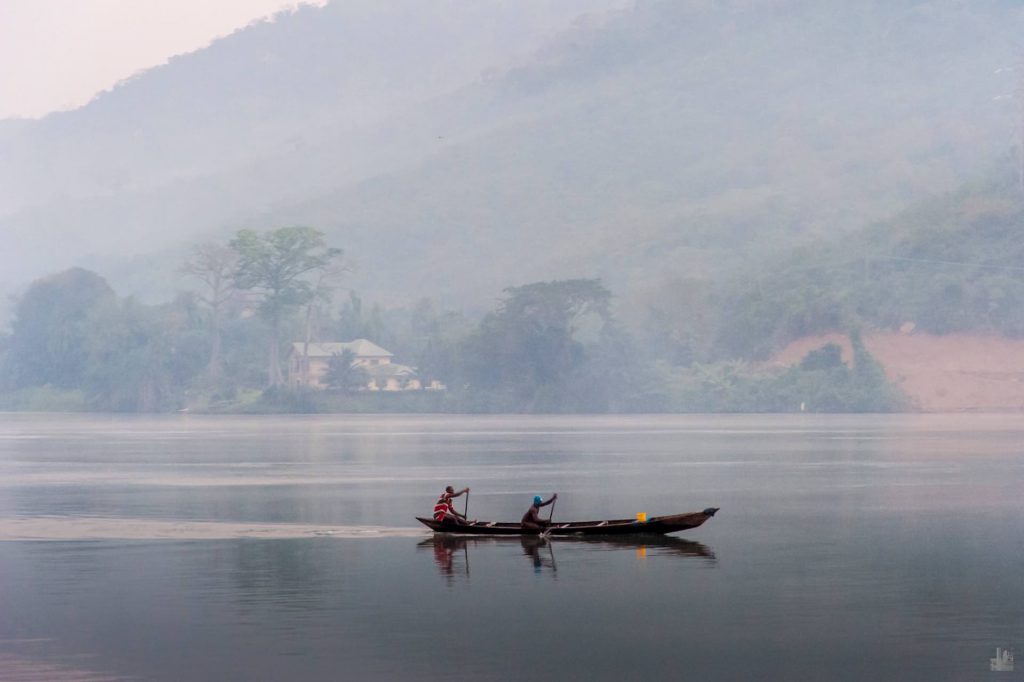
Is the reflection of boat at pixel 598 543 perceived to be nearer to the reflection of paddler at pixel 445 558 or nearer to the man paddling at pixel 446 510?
the reflection of paddler at pixel 445 558

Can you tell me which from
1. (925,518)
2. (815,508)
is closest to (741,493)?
(815,508)

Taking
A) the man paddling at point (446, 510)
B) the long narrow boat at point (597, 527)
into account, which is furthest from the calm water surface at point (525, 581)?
the man paddling at point (446, 510)

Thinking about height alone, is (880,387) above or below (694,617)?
above

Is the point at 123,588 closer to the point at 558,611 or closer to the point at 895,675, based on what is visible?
the point at 558,611

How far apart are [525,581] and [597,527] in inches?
241

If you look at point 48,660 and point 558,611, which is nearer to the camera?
point 48,660

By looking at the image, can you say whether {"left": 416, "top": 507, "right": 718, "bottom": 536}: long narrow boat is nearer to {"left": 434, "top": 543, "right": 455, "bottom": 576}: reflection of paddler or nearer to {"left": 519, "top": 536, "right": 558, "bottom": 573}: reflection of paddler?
{"left": 519, "top": 536, "right": 558, "bottom": 573}: reflection of paddler

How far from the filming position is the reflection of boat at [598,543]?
43375 mm

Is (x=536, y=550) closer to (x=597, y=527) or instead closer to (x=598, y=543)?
(x=597, y=527)

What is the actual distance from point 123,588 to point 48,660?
335 inches

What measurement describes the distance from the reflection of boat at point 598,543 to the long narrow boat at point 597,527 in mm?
356

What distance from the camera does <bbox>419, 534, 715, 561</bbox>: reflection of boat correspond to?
43375 mm

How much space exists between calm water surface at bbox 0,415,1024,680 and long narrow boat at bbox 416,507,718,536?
0.51 m

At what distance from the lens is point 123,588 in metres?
36.4
